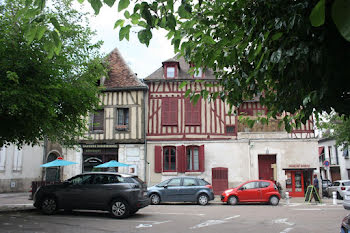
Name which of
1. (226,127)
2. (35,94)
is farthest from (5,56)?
(226,127)

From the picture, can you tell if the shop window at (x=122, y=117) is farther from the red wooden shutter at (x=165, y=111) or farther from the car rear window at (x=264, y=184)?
the car rear window at (x=264, y=184)

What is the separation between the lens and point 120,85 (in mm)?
21844

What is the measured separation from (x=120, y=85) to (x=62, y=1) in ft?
29.9

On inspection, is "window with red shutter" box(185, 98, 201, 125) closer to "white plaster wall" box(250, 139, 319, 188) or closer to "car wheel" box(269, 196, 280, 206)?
"white plaster wall" box(250, 139, 319, 188)

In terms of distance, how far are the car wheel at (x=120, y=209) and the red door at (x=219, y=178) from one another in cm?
1094

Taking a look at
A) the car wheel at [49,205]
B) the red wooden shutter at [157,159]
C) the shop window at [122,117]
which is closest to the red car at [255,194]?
the red wooden shutter at [157,159]

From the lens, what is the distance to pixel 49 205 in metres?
11.4

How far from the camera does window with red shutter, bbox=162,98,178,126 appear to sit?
21266 millimetres

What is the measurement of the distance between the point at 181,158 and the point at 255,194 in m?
6.22

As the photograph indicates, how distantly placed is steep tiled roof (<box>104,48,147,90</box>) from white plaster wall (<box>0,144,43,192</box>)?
7.88 m

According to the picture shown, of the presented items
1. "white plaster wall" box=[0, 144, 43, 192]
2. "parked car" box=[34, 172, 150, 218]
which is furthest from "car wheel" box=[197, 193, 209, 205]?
"white plaster wall" box=[0, 144, 43, 192]

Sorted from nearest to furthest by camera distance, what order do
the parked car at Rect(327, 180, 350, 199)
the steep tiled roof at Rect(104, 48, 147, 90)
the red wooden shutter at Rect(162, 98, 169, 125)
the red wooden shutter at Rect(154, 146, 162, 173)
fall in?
1. the parked car at Rect(327, 180, 350, 199)
2. the red wooden shutter at Rect(154, 146, 162, 173)
3. the red wooden shutter at Rect(162, 98, 169, 125)
4. the steep tiled roof at Rect(104, 48, 147, 90)

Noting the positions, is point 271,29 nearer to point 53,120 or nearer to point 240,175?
point 53,120

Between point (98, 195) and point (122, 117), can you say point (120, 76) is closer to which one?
point (122, 117)
